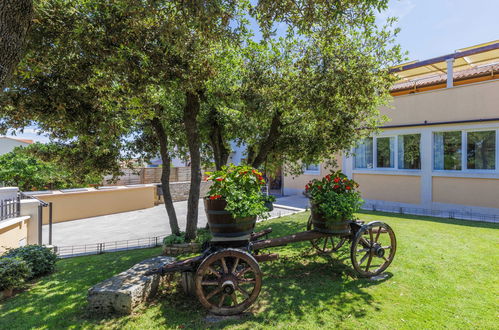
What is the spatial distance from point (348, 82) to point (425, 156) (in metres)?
7.65

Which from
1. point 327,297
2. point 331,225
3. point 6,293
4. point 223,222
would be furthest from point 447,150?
point 6,293

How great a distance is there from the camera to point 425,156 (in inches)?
435

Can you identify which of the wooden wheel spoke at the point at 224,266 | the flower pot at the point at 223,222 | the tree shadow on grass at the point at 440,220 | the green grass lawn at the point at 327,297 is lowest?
the green grass lawn at the point at 327,297

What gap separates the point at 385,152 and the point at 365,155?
1.00 m

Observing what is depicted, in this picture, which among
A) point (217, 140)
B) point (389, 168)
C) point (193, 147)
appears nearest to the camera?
point (193, 147)

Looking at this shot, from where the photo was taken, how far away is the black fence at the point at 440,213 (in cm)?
931

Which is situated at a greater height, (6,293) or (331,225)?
(331,225)

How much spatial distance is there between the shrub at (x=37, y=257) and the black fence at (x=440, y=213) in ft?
39.2

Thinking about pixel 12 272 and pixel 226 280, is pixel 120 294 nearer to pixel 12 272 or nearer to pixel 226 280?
pixel 226 280

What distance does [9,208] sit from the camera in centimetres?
714

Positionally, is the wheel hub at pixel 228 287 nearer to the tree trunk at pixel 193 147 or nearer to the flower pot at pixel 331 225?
the flower pot at pixel 331 225

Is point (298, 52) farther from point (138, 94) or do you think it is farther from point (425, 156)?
point (425, 156)

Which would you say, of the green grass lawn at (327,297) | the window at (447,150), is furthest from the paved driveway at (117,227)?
the window at (447,150)

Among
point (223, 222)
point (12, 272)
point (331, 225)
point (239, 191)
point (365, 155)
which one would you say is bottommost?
point (12, 272)
